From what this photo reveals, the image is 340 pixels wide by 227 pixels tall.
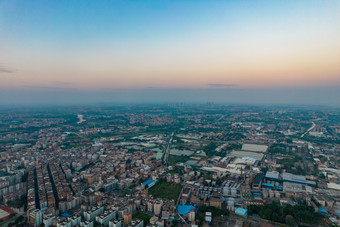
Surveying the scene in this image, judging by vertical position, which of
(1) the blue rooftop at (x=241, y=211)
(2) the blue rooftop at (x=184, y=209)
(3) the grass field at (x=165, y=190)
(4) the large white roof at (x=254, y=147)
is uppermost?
(2) the blue rooftop at (x=184, y=209)

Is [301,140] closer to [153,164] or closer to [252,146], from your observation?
[252,146]

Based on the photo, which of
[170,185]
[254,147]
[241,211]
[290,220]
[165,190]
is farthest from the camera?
[254,147]

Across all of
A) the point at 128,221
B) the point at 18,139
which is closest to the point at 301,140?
the point at 128,221

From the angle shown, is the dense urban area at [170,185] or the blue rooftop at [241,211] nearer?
the dense urban area at [170,185]

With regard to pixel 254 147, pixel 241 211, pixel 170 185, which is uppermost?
pixel 241 211

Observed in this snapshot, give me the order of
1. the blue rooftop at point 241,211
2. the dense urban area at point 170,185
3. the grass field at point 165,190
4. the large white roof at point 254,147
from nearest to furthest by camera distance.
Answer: the dense urban area at point 170,185
the blue rooftop at point 241,211
the grass field at point 165,190
the large white roof at point 254,147

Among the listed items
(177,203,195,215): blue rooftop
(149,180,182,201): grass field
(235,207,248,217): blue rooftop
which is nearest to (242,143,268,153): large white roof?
(149,180,182,201): grass field

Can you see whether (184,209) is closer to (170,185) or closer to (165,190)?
(165,190)

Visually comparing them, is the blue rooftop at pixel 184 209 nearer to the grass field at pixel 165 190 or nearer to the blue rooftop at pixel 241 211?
the grass field at pixel 165 190

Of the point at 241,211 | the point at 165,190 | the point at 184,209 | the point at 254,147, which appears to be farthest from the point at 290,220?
the point at 254,147

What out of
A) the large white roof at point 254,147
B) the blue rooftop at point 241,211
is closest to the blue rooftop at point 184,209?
the blue rooftop at point 241,211
